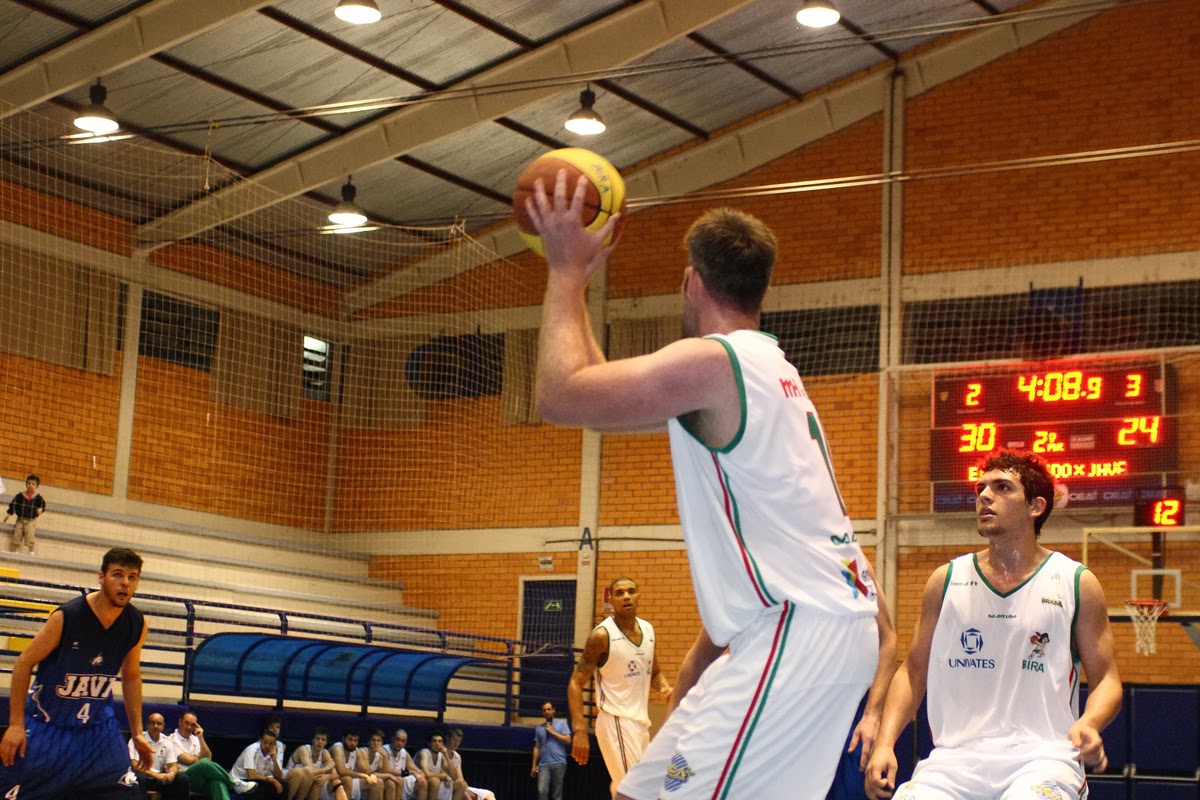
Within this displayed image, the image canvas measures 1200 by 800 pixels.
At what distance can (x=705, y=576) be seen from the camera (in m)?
3.65

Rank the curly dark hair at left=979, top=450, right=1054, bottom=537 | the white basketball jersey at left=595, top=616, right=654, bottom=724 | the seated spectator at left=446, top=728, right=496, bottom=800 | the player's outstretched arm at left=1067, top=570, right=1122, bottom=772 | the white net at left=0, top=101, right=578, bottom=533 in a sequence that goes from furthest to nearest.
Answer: the white net at left=0, top=101, right=578, bottom=533
the seated spectator at left=446, top=728, right=496, bottom=800
the white basketball jersey at left=595, top=616, right=654, bottom=724
the curly dark hair at left=979, top=450, right=1054, bottom=537
the player's outstretched arm at left=1067, top=570, right=1122, bottom=772

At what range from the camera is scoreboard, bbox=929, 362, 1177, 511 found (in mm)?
16281

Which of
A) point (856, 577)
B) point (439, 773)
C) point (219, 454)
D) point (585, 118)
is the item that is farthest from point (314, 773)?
point (856, 577)

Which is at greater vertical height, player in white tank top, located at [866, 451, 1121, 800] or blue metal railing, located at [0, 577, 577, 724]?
player in white tank top, located at [866, 451, 1121, 800]

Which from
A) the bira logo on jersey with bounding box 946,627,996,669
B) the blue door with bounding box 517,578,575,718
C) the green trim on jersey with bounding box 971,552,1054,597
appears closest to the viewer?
the bira logo on jersey with bounding box 946,627,996,669

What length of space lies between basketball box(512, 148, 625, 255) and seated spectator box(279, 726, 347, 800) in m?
12.0

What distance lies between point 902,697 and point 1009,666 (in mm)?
431

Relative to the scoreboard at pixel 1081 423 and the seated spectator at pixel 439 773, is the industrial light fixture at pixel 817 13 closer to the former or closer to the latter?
the scoreboard at pixel 1081 423

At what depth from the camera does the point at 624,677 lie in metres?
12.0

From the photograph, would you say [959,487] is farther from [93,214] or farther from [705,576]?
[705,576]

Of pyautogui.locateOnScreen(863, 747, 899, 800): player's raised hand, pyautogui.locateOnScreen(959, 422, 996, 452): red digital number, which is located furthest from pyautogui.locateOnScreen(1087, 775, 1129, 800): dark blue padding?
pyautogui.locateOnScreen(863, 747, 899, 800): player's raised hand

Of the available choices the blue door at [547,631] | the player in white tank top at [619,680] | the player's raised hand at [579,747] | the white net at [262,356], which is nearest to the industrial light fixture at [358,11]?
the white net at [262,356]

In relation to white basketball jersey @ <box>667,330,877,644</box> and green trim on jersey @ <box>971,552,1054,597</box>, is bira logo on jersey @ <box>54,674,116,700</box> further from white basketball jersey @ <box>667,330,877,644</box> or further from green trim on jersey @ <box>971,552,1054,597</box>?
white basketball jersey @ <box>667,330,877,644</box>

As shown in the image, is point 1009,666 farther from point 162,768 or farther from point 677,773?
point 162,768
